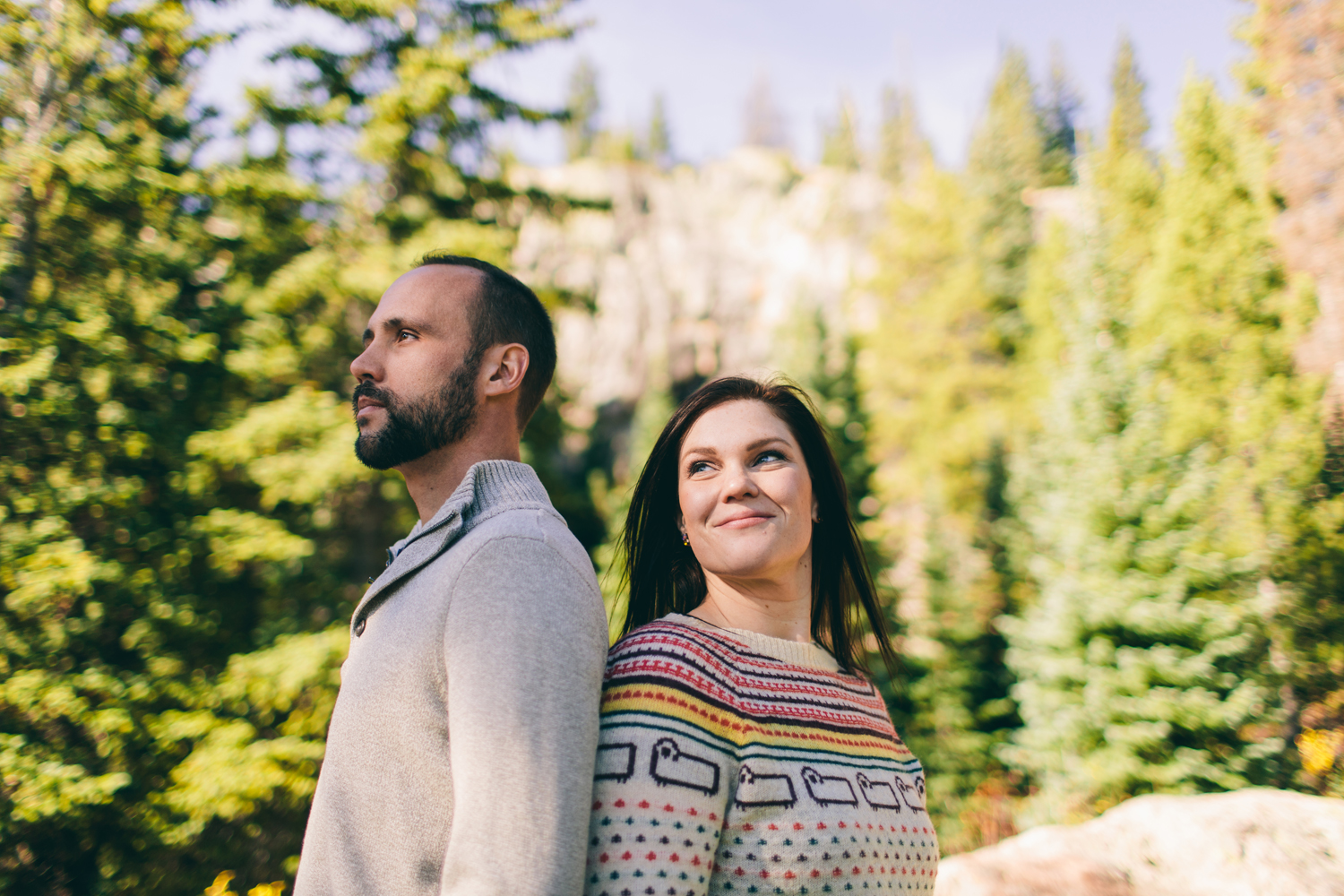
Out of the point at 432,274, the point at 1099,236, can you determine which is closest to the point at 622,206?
the point at 1099,236

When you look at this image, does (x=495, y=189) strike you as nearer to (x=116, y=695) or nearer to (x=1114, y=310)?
(x=116, y=695)

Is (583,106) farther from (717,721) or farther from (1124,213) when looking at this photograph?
(717,721)

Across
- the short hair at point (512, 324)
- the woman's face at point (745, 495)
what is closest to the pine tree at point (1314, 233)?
the woman's face at point (745, 495)

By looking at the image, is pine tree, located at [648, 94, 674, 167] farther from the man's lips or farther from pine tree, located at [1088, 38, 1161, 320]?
the man's lips

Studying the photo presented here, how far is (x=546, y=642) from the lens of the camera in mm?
1437

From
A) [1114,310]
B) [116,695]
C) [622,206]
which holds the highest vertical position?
[622,206]

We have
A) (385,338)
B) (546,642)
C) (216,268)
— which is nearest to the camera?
(546,642)

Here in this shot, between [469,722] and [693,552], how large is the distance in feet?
4.31

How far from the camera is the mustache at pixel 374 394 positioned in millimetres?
2035

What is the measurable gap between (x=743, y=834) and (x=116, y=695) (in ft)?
33.9

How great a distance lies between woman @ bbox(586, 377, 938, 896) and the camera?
1577 mm

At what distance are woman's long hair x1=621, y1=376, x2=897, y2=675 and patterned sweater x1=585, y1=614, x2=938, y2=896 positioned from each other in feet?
1.78

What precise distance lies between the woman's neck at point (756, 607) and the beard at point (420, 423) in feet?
3.01

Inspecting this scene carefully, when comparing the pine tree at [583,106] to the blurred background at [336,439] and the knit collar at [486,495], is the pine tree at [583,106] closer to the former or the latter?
the blurred background at [336,439]
